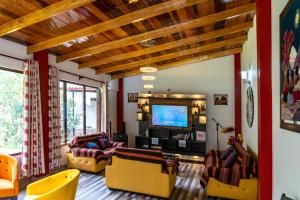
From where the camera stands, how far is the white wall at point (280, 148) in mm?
1996

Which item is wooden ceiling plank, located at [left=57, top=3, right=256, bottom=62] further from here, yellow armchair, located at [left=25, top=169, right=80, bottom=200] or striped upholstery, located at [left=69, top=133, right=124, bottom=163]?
yellow armchair, located at [left=25, top=169, right=80, bottom=200]

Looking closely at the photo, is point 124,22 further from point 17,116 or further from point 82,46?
point 17,116

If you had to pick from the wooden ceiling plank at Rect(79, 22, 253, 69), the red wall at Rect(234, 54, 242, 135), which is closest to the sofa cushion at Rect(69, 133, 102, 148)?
the wooden ceiling plank at Rect(79, 22, 253, 69)

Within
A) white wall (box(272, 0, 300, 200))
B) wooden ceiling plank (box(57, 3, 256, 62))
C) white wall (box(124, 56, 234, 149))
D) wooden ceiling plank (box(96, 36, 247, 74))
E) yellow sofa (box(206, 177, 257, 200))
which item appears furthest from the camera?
white wall (box(124, 56, 234, 149))

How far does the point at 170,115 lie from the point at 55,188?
17.3 feet

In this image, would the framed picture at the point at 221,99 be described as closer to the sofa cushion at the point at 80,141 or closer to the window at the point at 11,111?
the sofa cushion at the point at 80,141

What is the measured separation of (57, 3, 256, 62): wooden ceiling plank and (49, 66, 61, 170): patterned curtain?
549 millimetres

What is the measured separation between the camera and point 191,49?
6.24 m

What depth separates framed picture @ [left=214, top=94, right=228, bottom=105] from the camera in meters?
7.41

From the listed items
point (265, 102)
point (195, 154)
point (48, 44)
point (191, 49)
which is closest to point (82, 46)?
point (48, 44)

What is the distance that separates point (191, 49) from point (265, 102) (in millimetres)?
3818

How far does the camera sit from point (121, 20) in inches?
148

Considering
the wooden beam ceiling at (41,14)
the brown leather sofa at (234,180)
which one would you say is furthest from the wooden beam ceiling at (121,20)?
the brown leather sofa at (234,180)

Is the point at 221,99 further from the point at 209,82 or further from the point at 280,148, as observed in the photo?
the point at 280,148
